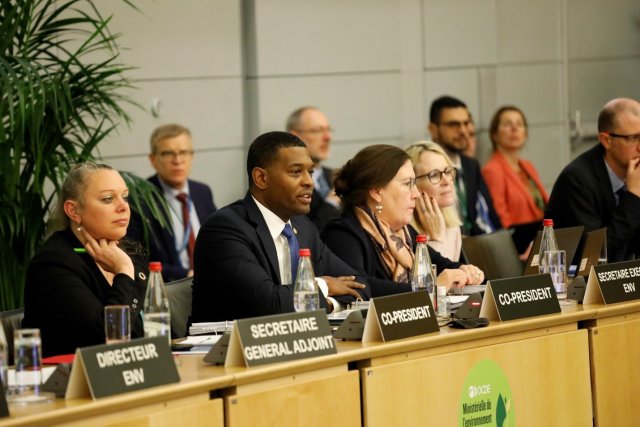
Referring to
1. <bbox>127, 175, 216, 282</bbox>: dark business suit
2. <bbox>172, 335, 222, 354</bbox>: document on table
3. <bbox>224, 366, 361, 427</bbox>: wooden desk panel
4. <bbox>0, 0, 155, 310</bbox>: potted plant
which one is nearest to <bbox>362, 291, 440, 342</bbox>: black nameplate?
<bbox>224, 366, 361, 427</bbox>: wooden desk panel

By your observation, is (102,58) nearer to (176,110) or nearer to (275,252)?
(176,110)

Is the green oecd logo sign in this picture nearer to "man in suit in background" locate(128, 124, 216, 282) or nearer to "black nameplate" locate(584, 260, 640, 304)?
"black nameplate" locate(584, 260, 640, 304)

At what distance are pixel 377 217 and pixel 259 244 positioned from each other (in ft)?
3.14

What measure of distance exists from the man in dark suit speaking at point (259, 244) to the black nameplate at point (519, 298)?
0.52 m

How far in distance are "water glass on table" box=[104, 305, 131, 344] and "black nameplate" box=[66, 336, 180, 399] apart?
24cm

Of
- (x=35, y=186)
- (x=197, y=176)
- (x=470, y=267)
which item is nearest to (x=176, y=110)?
(x=197, y=176)

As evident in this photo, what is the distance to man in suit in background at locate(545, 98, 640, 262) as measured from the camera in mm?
5984

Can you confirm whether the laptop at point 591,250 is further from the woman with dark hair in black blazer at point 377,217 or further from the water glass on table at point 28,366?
the water glass on table at point 28,366

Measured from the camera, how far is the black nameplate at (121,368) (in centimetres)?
301

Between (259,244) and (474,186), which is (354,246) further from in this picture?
(474,186)

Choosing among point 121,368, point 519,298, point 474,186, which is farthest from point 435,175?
point 121,368

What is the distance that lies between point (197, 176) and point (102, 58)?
3.28ft

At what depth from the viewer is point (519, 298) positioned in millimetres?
4238

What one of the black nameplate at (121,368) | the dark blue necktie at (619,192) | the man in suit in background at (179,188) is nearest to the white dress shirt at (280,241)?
the black nameplate at (121,368)
